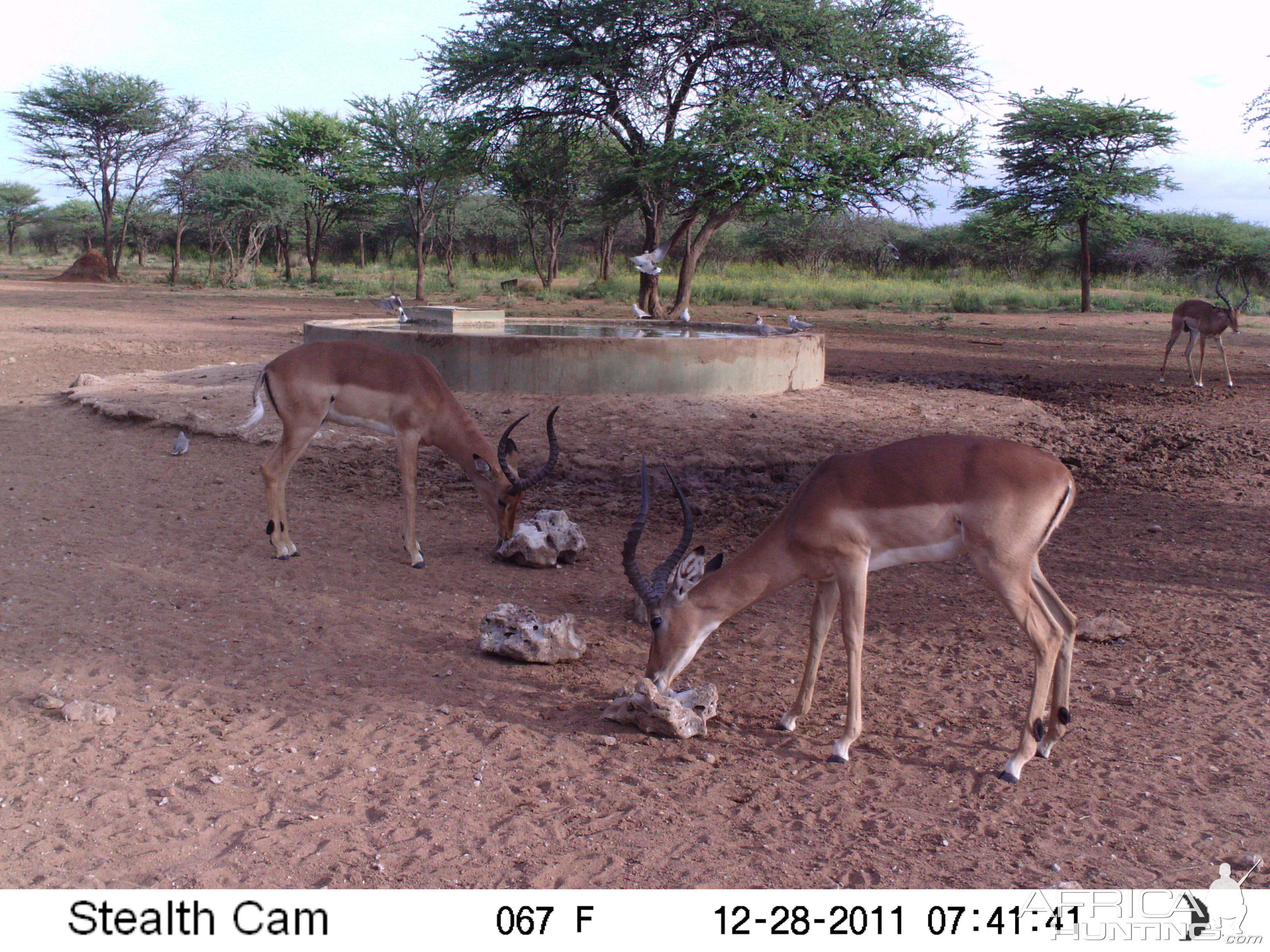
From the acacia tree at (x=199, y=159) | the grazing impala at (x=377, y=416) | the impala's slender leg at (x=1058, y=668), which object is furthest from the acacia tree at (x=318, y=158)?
the impala's slender leg at (x=1058, y=668)

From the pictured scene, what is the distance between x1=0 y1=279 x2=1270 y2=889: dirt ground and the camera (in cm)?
321

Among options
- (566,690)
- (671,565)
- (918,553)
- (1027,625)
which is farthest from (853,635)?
(566,690)

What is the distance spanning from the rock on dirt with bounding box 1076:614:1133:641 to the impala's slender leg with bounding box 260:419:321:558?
14.9 feet

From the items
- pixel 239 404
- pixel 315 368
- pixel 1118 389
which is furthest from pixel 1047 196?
pixel 315 368

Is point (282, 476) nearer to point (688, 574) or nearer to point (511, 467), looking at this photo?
point (511, 467)

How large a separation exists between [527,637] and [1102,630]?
9.53ft

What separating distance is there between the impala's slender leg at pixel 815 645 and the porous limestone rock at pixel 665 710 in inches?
12.9

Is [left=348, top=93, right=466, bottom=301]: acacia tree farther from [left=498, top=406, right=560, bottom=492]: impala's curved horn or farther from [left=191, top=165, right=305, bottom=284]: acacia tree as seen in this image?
[left=498, top=406, right=560, bottom=492]: impala's curved horn

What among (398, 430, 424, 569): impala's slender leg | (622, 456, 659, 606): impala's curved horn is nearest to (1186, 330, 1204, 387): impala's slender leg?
(398, 430, 424, 569): impala's slender leg

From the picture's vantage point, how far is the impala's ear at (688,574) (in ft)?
13.4

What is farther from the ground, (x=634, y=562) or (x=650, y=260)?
(x=650, y=260)

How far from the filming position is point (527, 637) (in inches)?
187

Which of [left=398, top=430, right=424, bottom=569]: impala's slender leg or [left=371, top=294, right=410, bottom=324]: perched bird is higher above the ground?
[left=371, top=294, right=410, bottom=324]: perched bird

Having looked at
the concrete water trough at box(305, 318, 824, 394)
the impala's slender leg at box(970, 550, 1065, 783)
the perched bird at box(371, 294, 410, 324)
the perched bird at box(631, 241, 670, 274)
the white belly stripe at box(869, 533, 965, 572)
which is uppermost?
the perched bird at box(631, 241, 670, 274)
